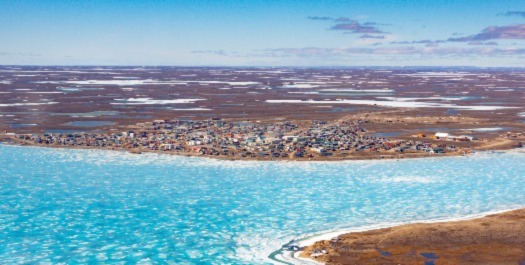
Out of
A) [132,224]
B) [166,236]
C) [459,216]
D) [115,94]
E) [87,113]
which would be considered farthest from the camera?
[115,94]

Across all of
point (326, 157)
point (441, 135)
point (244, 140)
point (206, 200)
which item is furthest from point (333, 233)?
point (441, 135)

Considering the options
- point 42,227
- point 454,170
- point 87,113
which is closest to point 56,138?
point 87,113

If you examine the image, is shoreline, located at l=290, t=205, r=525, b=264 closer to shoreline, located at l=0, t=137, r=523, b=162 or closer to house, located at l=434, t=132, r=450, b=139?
shoreline, located at l=0, t=137, r=523, b=162

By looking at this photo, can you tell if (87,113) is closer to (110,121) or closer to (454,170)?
(110,121)

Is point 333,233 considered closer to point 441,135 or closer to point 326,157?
point 326,157

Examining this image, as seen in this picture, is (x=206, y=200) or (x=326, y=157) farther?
(x=326, y=157)

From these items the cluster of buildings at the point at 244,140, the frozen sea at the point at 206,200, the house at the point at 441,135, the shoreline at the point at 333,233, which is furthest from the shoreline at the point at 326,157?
the shoreline at the point at 333,233
